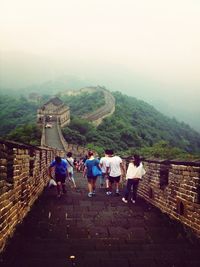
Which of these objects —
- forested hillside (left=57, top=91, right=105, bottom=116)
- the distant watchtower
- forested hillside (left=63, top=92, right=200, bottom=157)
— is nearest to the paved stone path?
forested hillside (left=63, top=92, right=200, bottom=157)

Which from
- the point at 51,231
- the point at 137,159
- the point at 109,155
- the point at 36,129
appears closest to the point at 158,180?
the point at 137,159

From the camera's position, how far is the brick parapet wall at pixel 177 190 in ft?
22.7

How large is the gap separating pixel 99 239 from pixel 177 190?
85.3 inches

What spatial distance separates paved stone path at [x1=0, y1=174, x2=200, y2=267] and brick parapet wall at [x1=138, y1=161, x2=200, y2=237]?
227mm

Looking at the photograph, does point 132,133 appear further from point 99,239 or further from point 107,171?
point 99,239

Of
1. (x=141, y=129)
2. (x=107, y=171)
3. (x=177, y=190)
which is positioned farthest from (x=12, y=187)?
(x=141, y=129)

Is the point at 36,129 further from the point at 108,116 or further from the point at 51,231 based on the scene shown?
the point at 51,231

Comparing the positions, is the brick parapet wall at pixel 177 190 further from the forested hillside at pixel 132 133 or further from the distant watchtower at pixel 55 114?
the distant watchtower at pixel 55 114

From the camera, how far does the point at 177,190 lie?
799 cm

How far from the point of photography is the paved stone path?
17.8 ft

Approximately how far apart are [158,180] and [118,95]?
12040 cm

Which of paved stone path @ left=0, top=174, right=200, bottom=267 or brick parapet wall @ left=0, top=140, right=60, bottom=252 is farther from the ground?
brick parapet wall @ left=0, top=140, right=60, bottom=252

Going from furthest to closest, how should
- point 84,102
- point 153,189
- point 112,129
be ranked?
point 84,102
point 112,129
point 153,189

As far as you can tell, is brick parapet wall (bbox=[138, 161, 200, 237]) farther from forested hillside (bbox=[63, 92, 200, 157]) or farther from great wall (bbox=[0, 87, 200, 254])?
forested hillside (bbox=[63, 92, 200, 157])
